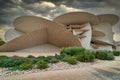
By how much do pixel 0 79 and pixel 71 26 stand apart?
3206 centimetres

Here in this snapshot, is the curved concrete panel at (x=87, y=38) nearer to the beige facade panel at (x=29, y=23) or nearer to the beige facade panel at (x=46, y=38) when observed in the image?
the beige facade panel at (x=46, y=38)

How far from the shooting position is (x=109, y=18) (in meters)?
42.9

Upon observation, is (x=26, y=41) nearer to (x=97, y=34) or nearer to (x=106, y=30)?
(x=97, y=34)

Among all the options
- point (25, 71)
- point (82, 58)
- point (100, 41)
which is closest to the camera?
point (25, 71)

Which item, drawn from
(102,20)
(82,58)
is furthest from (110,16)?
(82,58)

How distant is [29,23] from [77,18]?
11.3 meters

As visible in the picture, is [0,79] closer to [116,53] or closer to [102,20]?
[116,53]

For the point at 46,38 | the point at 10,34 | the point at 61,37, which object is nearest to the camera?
the point at 61,37

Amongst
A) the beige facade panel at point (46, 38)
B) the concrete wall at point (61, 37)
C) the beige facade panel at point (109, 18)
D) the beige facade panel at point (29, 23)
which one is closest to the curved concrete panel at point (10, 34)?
the beige facade panel at point (29, 23)

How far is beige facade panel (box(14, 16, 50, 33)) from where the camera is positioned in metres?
29.6

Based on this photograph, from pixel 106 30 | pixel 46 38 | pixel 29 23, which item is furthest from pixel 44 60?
pixel 106 30

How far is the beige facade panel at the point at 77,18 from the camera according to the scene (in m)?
36.3

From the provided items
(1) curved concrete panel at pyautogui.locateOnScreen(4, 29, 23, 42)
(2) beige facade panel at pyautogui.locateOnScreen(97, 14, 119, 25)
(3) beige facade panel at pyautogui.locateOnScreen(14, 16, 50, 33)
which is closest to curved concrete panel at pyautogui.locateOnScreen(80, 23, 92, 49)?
(2) beige facade panel at pyautogui.locateOnScreen(97, 14, 119, 25)

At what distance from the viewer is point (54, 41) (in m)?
33.8
